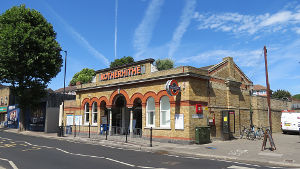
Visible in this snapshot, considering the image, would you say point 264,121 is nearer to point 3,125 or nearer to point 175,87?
point 175,87

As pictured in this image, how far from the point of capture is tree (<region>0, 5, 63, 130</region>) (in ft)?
85.9

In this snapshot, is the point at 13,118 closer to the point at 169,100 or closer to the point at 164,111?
the point at 164,111

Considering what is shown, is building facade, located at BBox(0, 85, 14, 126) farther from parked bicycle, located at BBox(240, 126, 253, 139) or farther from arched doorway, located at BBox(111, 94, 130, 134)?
parked bicycle, located at BBox(240, 126, 253, 139)

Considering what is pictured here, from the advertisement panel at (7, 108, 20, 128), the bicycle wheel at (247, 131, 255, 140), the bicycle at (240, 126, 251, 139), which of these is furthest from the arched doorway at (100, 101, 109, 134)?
the advertisement panel at (7, 108, 20, 128)

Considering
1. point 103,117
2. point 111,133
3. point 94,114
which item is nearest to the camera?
point 111,133

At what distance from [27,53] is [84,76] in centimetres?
3250

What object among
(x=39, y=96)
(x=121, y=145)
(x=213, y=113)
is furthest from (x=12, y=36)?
(x=213, y=113)

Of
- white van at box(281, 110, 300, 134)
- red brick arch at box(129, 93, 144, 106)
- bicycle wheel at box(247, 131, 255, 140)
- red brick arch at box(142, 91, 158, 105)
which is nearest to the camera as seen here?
red brick arch at box(142, 91, 158, 105)

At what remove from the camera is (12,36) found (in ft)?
85.1

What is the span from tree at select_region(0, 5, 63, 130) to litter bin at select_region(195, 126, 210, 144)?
20548mm

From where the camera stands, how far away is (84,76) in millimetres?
59094

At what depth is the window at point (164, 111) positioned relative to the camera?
18.1 m

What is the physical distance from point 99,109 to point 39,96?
40.0ft

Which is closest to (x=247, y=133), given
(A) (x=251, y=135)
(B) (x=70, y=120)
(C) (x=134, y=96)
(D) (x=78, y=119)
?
(A) (x=251, y=135)
